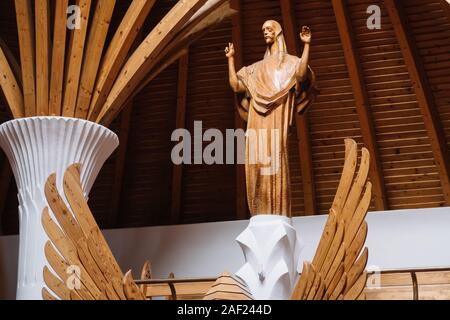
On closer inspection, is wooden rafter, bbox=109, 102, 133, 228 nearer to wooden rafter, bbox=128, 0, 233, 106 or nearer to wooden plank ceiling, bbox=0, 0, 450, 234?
wooden plank ceiling, bbox=0, 0, 450, 234

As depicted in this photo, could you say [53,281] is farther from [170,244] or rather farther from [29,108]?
[170,244]

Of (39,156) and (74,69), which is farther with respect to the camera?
(74,69)

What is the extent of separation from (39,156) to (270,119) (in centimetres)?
286

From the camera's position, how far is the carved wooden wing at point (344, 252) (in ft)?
26.1

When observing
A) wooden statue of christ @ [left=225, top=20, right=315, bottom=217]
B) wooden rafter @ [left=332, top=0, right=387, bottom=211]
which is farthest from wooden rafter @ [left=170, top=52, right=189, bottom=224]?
wooden statue of christ @ [left=225, top=20, right=315, bottom=217]

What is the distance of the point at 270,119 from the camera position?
9.16 metres

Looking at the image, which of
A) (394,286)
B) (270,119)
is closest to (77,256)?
(270,119)

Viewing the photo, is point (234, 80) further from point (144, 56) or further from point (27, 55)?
point (27, 55)

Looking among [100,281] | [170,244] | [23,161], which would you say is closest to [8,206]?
[170,244]

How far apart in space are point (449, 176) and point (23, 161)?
704 centimetres

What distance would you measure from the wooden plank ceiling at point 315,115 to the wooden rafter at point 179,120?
0.02 m

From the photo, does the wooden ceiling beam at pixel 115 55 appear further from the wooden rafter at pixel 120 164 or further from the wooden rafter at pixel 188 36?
the wooden rafter at pixel 120 164

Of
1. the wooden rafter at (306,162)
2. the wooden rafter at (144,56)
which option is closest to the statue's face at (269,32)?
the wooden rafter at (144,56)

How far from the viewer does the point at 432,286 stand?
10.3 m
